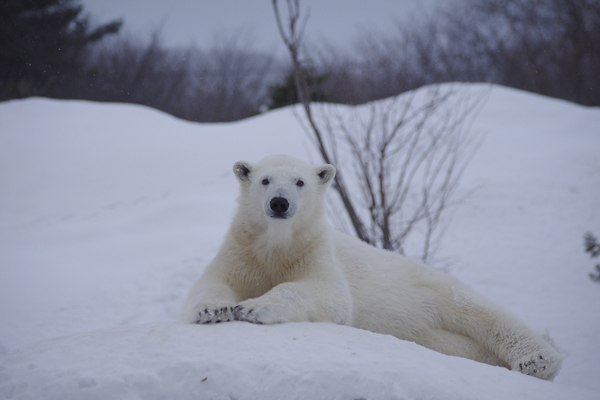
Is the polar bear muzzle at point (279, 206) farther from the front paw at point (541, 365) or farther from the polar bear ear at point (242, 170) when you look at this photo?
the front paw at point (541, 365)

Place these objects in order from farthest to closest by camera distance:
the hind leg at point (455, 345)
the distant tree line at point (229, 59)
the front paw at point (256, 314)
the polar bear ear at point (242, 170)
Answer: the distant tree line at point (229, 59) < the polar bear ear at point (242, 170) < the hind leg at point (455, 345) < the front paw at point (256, 314)

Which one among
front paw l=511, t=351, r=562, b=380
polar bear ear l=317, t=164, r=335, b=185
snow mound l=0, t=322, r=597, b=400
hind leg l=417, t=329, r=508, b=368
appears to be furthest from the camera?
polar bear ear l=317, t=164, r=335, b=185

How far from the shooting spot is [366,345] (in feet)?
6.91

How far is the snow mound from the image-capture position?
5.53 feet

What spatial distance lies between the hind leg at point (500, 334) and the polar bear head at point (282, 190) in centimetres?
114

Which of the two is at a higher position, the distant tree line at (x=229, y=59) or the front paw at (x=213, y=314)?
the distant tree line at (x=229, y=59)

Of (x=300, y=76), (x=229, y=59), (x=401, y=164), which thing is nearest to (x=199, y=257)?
(x=300, y=76)

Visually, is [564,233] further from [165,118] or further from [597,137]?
[165,118]

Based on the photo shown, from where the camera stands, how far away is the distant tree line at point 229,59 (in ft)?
43.9

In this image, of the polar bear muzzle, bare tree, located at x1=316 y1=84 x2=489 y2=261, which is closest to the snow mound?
the polar bear muzzle

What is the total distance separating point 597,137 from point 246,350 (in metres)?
11.6

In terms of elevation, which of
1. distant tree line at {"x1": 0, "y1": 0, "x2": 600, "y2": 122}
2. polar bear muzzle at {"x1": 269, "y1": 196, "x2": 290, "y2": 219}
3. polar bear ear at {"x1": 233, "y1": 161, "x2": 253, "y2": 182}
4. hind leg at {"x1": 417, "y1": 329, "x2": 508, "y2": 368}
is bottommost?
hind leg at {"x1": 417, "y1": 329, "x2": 508, "y2": 368}

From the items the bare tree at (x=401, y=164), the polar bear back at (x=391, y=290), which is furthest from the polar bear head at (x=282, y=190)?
the bare tree at (x=401, y=164)

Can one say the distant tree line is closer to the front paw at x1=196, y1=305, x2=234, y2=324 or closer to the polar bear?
the polar bear
